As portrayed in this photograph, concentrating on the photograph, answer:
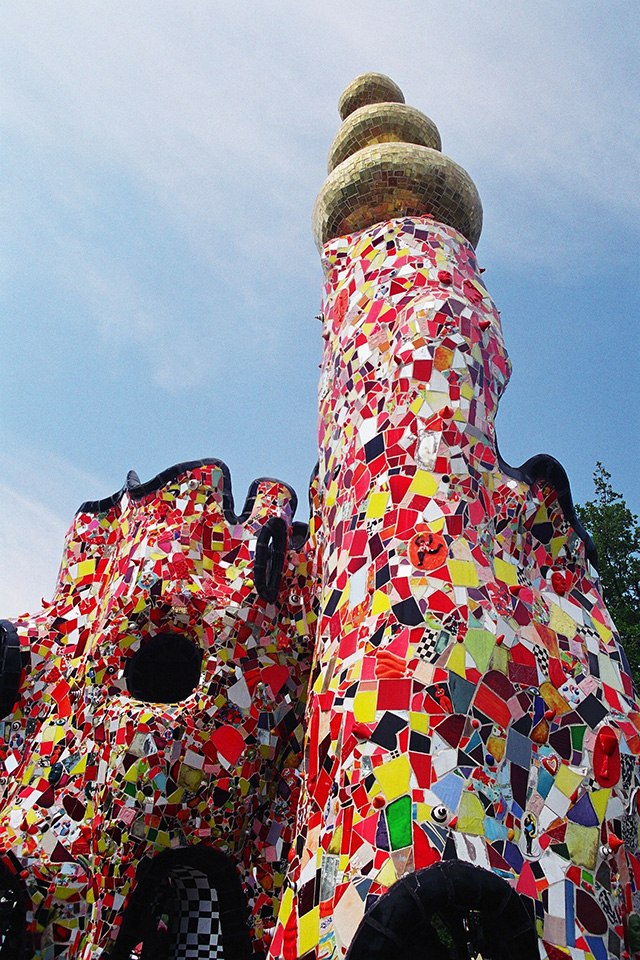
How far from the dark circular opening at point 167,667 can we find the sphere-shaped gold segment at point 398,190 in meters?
4.54

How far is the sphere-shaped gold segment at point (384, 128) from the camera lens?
906cm

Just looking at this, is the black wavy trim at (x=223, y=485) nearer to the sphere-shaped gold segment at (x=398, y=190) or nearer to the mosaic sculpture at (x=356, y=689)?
the mosaic sculpture at (x=356, y=689)

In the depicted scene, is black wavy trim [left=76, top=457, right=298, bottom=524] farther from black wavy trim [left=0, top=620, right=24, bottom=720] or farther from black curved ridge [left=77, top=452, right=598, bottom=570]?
black wavy trim [left=0, top=620, right=24, bottom=720]

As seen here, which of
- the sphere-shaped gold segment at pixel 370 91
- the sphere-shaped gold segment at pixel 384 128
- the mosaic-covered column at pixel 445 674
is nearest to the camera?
the mosaic-covered column at pixel 445 674

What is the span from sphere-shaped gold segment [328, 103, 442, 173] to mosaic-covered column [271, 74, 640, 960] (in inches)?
86.2

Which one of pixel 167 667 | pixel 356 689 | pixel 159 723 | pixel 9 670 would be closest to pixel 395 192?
pixel 167 667

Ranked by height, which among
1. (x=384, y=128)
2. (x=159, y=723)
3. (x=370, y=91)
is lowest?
(x=159, y=723)

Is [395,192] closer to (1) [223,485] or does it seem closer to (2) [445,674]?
(1) [223,485]

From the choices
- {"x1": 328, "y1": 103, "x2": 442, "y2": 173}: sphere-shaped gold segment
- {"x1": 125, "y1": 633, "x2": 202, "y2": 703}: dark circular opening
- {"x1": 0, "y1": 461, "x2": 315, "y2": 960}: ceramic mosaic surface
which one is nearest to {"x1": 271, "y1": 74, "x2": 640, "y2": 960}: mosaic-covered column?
{"x1": 0, "y1": 461, "x2": 315, "y2": 960}: ceramic mosaic surface

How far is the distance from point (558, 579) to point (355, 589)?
1.93 meters

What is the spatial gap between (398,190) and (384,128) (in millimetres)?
1587

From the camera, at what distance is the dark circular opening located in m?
6.88

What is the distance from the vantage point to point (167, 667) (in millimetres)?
6988

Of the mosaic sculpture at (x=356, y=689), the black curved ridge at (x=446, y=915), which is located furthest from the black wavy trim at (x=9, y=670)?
the black curved ridge at (x=446, y=915)
